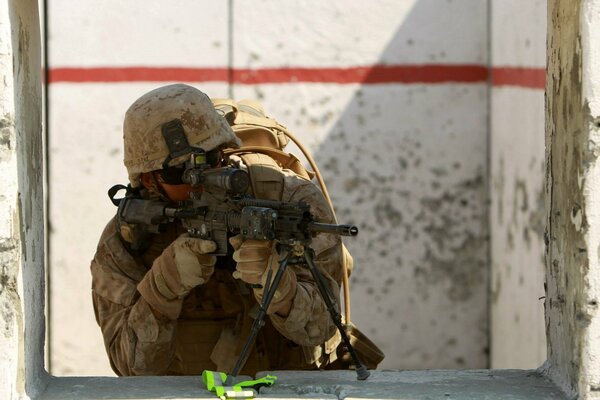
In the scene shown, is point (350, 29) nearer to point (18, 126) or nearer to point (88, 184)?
point (88, 184)

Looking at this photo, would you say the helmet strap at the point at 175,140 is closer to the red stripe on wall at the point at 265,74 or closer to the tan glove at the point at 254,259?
the tan glove at the point at 254,259

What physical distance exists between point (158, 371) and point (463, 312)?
2660 millimetres

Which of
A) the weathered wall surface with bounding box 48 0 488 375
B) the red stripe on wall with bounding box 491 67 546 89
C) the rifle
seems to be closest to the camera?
the rifle

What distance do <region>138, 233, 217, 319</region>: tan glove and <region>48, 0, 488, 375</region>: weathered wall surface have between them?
2.51 metres

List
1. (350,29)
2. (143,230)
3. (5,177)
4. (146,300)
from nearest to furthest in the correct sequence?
(5,177) < (146,300) < (143,230) < (350,29)

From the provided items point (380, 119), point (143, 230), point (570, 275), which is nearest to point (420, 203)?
point (380, 119)

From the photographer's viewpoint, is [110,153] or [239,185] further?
[110,153]

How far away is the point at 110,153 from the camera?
5602mm

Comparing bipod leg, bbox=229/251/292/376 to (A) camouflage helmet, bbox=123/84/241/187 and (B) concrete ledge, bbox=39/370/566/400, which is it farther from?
(A) camouflage helmet, bbox=123/84/241/187

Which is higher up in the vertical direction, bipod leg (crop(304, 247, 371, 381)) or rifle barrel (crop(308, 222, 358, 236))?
rifle barrel (crop(308, 222, 358, 236))

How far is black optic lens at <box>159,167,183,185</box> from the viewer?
3272mm

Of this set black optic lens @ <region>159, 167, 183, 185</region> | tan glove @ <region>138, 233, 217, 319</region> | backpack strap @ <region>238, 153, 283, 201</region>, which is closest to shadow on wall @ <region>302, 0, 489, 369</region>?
backpack strap @ <region>238, 153, 283, 201</region>

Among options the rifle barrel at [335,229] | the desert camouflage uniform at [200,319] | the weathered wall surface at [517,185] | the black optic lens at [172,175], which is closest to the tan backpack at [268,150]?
the desert camouflage uniform at [200,319]

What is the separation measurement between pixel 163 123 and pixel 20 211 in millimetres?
811
